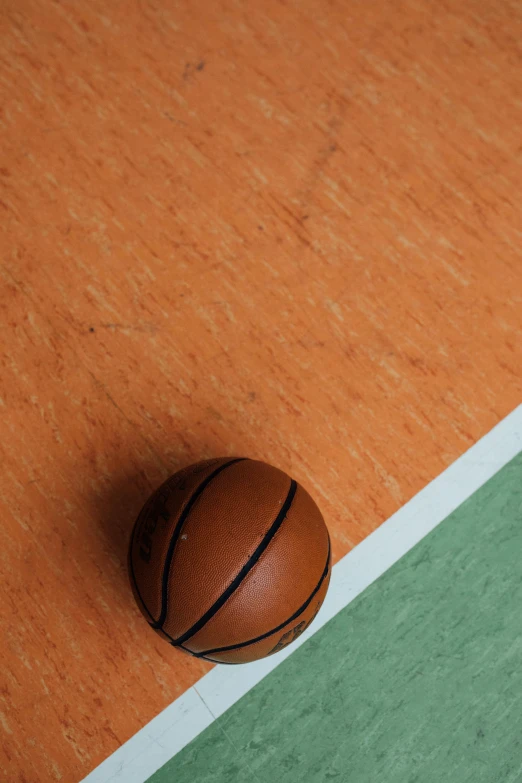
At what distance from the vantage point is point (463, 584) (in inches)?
78.4

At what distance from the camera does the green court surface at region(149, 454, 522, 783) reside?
5.99 feet

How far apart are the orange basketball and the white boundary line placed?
30 centimetres

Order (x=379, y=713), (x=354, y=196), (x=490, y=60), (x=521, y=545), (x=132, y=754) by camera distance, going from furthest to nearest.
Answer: (x=490, y=60) → (x=354, y=196) → (x=521, y=545) → (x=379, y=713) → (x=132, y=754)

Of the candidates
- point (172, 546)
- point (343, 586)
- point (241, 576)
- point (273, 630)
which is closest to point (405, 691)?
point (343, 586)

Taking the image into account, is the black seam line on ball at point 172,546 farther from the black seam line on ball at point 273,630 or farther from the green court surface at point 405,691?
the green court surface at point 405,691

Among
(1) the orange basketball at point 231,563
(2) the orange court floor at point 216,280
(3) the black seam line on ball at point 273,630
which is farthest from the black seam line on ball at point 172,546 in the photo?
(2) the orange court floor at point 216,280

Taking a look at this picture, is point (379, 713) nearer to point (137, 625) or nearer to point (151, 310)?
point (137, 625)

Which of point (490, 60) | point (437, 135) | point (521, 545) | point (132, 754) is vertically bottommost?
point (132, 754)

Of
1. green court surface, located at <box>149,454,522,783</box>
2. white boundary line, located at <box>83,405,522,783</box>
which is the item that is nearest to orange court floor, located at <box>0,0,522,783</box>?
white boundary line, located at <box>83,405,522,783</box>

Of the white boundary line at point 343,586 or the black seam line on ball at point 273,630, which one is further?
the white boundary line at point 343,586

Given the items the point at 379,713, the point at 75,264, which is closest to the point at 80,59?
the point at 75,264

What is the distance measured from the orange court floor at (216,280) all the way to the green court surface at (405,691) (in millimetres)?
200

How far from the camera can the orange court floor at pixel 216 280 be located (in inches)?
73.2

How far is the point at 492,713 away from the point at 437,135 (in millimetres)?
1877
